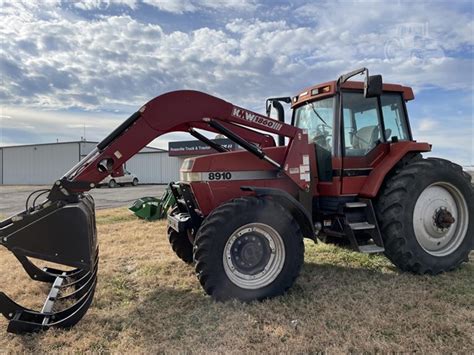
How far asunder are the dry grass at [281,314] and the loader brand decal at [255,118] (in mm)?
1956

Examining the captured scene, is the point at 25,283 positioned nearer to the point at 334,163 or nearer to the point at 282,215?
the point at 282,215

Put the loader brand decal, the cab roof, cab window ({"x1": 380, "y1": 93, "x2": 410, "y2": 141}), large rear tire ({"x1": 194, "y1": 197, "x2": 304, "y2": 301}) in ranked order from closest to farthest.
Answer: large rear tire ({"x1": 194, "y1": 197, "x2": 304, "y2": 301}), the loader brand decal, the cab roof, cab window ({"x1": 380, "y1": 93, "x2": 410, "y2": 141})

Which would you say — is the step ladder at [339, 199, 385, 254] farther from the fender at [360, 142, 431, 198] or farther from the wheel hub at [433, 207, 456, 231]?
the wheel hub at [433, 207, 456, 231]

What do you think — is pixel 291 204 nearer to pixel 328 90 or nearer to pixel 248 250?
pixel 248 250

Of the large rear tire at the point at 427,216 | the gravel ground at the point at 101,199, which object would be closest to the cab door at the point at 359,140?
the large rear tire at the point at 427,216

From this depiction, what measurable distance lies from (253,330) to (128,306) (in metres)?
1.50

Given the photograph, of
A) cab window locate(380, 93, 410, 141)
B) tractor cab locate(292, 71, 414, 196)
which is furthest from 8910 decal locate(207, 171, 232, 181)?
cab window locate(380, 93, 410, 141)

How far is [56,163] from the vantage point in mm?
41875

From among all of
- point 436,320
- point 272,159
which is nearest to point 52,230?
point 272,159

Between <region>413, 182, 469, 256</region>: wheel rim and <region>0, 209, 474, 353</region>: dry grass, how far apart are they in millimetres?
432

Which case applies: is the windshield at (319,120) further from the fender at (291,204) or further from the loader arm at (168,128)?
the fender at (291,204)

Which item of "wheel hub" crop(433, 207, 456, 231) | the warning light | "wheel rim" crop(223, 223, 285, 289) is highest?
the warning light

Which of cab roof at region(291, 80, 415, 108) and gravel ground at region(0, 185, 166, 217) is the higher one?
cab roof at region(291, 80, 415, 108)

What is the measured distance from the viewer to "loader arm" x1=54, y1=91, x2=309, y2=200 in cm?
411
